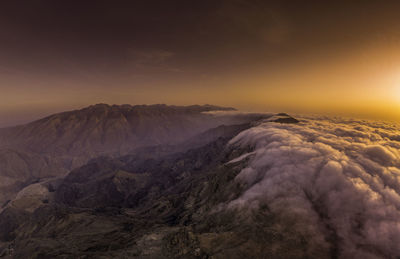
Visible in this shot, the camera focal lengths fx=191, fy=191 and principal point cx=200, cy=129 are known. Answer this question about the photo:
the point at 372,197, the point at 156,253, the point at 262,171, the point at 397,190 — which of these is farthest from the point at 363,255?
the point at 156,253

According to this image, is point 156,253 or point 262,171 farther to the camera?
point 262,171

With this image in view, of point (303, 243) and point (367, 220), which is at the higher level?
point (367, 220)

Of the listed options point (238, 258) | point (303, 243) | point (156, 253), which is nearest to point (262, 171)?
point (303, 243)

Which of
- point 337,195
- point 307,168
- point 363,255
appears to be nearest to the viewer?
point 363,255

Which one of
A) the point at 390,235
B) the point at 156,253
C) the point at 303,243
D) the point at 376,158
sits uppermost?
the point at 376,158

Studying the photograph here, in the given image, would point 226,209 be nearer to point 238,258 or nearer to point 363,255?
point 238,258

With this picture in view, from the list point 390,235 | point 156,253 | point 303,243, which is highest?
point 390,235

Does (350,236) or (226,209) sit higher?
(350,236)

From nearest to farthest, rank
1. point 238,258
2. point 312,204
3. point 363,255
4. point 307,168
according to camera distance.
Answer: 1. point 363,255
2. point 238,258
3. point 312,204
4. point 307,168

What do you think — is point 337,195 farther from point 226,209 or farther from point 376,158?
point 226,209
